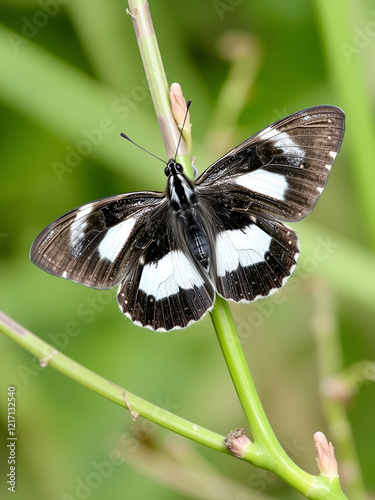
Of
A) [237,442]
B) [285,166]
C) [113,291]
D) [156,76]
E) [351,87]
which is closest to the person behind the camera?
[237,442]

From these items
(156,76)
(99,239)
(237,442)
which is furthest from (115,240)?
(237,442)

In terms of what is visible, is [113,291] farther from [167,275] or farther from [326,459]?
[326,459]

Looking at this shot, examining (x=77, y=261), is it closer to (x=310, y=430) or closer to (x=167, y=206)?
(x=167, y=206)

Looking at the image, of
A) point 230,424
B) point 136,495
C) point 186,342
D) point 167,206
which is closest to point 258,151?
point 167,206

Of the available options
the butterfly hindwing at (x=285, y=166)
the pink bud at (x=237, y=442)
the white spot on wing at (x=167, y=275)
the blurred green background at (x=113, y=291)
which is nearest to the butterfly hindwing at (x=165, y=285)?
the white spot on wing at (x=167, y=275)

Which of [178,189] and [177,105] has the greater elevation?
[177,105]

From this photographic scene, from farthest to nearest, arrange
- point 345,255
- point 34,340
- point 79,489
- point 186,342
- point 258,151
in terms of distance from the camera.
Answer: point 186,342
point 79,489
point 345,255
point 258,151
point 34,340

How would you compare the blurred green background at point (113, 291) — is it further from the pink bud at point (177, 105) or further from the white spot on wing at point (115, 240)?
the pink bud at point (177, 105)
